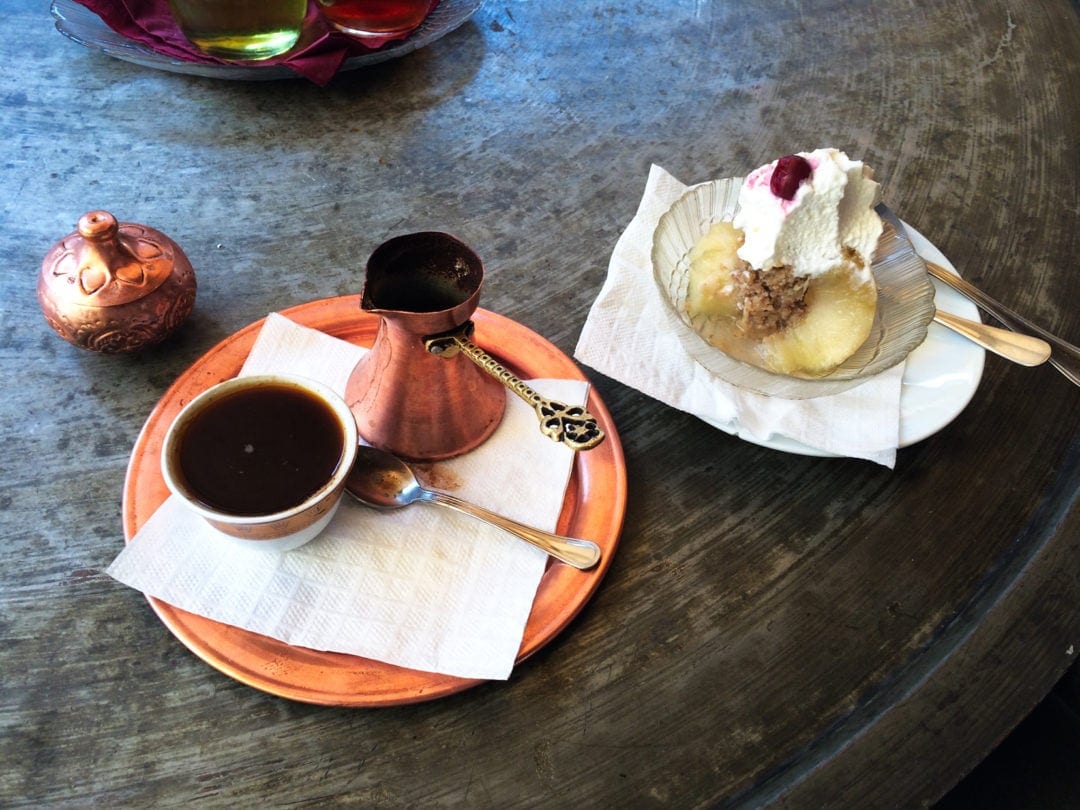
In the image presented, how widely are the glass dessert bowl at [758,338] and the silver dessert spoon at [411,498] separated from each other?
235 millimetres

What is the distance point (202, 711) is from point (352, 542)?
0.17 m

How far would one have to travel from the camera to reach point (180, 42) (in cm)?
113

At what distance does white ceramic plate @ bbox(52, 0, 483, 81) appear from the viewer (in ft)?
3.73

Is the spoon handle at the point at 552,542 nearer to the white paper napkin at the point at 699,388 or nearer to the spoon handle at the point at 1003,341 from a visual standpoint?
the white paper napkin at the point at 699,388

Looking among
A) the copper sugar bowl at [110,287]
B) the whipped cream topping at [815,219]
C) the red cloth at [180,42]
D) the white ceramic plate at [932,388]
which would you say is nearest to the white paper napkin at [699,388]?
the white ceramic plate at [932,388]

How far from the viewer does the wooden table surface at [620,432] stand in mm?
631

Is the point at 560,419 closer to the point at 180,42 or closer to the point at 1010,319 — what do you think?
the point at 1010,319

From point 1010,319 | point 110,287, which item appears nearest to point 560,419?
point 110,287

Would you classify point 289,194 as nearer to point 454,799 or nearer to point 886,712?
point 454,799

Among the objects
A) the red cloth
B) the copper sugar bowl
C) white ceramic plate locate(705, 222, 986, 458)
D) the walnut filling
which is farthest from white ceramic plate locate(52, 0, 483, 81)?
white ceramic plate locate(705, 222, 986, 458)

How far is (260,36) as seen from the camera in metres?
1.11

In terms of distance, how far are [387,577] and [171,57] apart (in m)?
0.86

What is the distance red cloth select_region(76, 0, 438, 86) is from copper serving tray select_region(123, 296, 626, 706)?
1.42 ft

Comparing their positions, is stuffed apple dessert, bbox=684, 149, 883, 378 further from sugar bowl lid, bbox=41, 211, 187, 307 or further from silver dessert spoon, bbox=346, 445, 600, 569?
sugar bowl lid, bbox=41, 211, 187, 307
